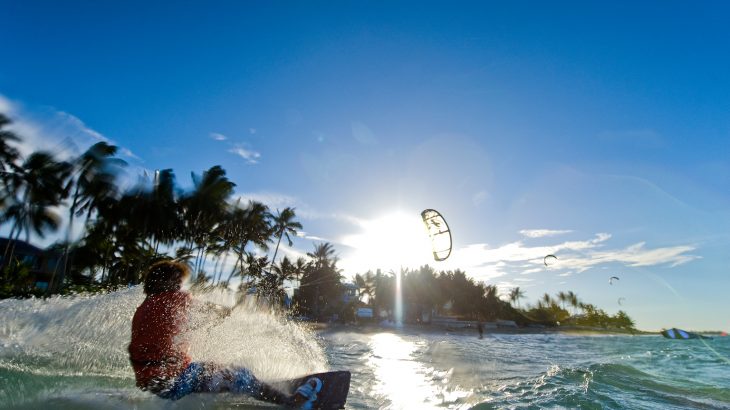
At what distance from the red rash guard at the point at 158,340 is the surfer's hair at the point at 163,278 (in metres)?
0.10

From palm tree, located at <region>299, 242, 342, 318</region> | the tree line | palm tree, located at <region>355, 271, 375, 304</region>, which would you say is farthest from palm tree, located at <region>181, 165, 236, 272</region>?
palm tree, located at <region>355, 271, 375, 304</region>

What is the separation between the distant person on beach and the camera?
402 cm

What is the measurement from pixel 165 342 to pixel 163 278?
0.68m

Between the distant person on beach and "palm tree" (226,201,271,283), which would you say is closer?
the distant person on beach

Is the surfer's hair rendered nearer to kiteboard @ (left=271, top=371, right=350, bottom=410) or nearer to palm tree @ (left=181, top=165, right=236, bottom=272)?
kiteboard @ (left=271, top=371, right=350, bottom=410)

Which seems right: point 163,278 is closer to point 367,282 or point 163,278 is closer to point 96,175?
point 96,175

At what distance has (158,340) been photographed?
4.01m

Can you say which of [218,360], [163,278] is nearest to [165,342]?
[163,278]

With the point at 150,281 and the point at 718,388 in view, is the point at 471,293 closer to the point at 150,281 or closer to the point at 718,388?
the point at 718,388

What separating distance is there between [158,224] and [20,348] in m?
26.7

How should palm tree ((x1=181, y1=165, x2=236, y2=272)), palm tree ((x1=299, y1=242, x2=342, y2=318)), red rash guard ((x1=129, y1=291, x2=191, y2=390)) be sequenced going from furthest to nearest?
palm tree ((x1=299, y1=242, x2=342, y2=318)), palm tree ((x1=181, y1=165, x2=236, y2=272)), red rash guard ((x1=129, y1=291, x2=191, y2=390))

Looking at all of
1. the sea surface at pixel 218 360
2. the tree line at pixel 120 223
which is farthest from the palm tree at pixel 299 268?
the sea surface at pixel 218 360

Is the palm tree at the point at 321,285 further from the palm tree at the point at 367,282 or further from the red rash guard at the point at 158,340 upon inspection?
the red rash guard at the point at 158,340

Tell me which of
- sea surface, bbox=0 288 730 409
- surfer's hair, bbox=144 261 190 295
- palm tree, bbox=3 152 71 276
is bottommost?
sea surface, bbox=0 288 730 409
